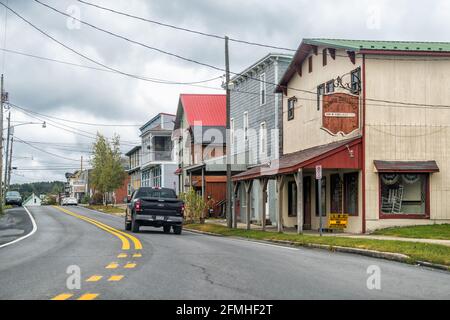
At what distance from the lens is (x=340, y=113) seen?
1035 inches

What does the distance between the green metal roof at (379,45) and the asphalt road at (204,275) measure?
12149mm

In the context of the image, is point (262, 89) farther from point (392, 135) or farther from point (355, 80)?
point (392, 135)

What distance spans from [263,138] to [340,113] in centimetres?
1145

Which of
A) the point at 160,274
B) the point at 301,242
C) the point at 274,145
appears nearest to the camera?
the point at 160,274

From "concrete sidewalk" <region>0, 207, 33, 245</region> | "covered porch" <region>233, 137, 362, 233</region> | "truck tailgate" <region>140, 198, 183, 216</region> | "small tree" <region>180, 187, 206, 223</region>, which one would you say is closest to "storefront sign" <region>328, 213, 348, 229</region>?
"covered porch" <region>233, 137, 362, 233</region>

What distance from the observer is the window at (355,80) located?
26636 mm

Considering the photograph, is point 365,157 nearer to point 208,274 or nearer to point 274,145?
point 274,145

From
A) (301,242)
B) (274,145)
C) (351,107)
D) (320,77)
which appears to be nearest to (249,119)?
(274,145)

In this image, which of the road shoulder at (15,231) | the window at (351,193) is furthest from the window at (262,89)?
the road shoulder at (15,231)

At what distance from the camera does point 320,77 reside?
30422mm

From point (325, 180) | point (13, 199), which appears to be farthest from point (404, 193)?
point (13, 199)

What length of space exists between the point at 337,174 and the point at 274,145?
6894 mm

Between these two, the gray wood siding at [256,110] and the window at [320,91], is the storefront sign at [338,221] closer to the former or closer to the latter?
the window at [320,91]

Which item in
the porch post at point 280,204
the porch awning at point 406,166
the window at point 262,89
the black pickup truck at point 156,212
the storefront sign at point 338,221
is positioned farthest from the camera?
the window at point 262,89
